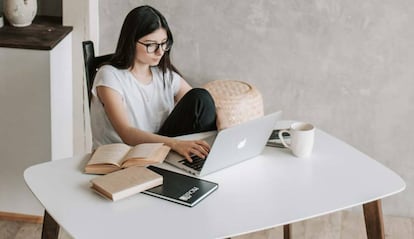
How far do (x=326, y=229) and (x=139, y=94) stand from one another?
3.46ft

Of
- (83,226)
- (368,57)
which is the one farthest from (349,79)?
(83,226)

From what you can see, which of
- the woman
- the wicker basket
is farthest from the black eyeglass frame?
the wicker basket

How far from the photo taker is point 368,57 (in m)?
3.12

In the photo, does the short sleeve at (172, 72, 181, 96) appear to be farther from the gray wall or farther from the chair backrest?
the gray wall

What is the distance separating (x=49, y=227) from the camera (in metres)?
2.01

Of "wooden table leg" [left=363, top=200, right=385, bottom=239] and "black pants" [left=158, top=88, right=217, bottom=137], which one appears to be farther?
"black pants" [left=158, top=88, right=217, bottom=137]

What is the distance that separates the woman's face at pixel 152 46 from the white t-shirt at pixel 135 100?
0.11 meters

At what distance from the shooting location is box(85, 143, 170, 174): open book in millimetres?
1974

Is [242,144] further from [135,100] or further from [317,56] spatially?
[317,56]

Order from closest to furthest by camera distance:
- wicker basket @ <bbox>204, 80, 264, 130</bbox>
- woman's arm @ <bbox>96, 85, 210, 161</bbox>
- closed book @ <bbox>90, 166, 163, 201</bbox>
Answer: closed book @ <bbox>90, 166, 163, 201</bbox> → woman's arm @ <bbox>96, 85, 210, 161</bbox> → wicker basket @ <bbox>204, 80, 264, 130</bbox>

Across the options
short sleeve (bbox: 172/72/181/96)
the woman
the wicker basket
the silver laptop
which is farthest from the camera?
the wicker basket

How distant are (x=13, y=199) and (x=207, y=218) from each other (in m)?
1.54

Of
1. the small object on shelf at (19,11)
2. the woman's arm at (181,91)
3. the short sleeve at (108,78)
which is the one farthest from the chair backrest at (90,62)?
the small object on shelf at (19,11)

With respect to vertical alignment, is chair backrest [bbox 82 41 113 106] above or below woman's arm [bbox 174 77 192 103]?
above
